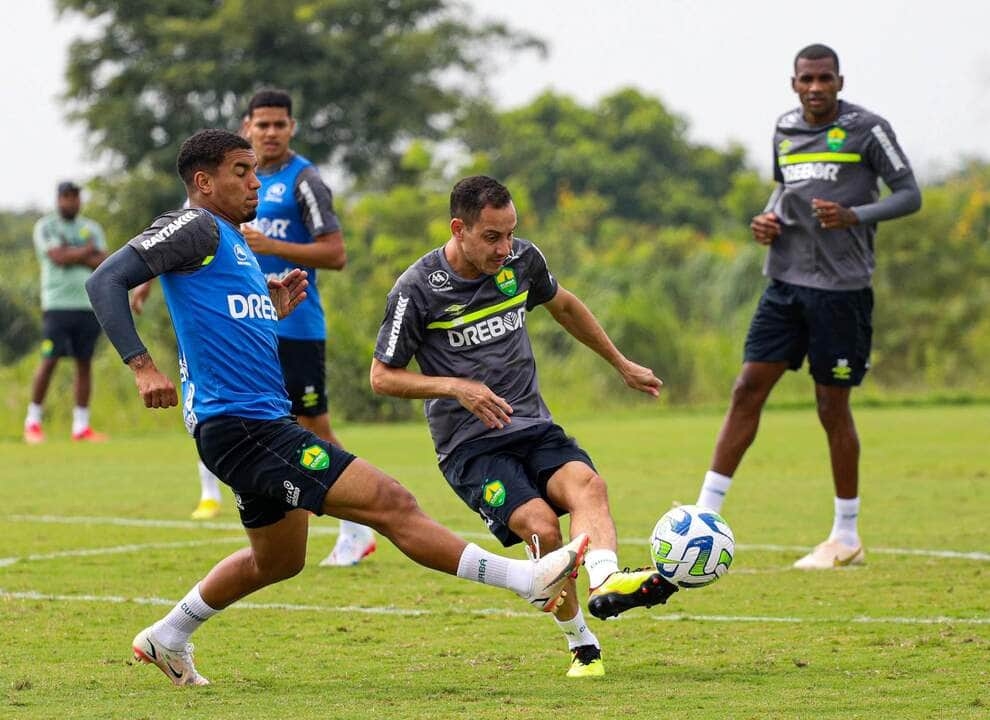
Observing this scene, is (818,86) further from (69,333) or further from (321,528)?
(69,333)

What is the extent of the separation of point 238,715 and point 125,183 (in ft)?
87.6

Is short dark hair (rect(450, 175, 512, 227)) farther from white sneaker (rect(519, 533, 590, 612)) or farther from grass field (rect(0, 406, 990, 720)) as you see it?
grass field (rect(0, 406, 990, 720))

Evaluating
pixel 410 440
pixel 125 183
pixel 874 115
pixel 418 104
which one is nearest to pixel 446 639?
pixel 874 115

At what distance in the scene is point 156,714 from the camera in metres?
4.93

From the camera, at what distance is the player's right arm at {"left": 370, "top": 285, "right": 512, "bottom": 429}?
5.67 meters

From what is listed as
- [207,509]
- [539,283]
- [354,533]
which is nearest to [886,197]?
[539,283]

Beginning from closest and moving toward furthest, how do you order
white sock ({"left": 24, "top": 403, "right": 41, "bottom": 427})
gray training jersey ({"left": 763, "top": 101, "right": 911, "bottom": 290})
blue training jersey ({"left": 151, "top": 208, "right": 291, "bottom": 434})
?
blue training jersey ({"left": 151, "top": 208, "right": 291, "bottom": 434}) < gray training jersey ({"left": 763, "top": 101, "right": 911, "bottom": 290}) < white sock ({"left": 24, "top": 403, "right": 41, "bottom": 427})

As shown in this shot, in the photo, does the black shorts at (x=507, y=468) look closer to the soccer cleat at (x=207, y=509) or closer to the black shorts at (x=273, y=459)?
the black shorts at (x=273, y=459)

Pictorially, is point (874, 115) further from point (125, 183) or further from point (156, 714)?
point (125, 183)

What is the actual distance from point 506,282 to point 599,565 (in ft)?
4.25

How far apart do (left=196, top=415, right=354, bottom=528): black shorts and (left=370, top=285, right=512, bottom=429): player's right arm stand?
1.61ft

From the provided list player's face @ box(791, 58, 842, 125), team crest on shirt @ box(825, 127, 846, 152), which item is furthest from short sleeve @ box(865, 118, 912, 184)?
player's face @ box(791, 58, 842, 125)

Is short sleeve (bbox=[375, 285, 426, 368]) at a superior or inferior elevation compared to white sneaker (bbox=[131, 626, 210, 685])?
superior

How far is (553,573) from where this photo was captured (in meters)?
5.23
